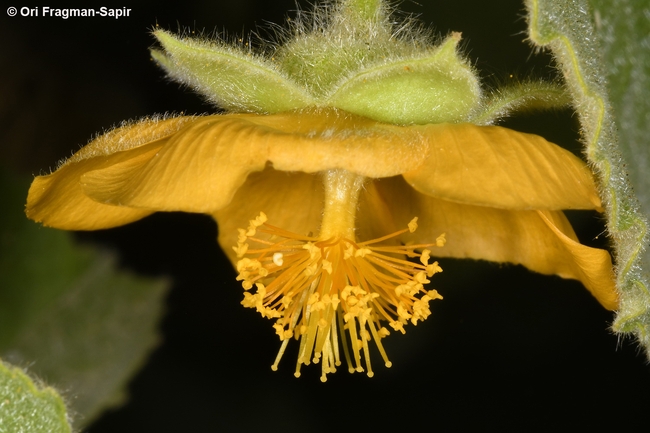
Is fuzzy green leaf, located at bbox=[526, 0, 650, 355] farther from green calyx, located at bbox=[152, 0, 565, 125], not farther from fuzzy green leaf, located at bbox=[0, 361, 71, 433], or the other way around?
fuzzy green leaf, located at bbox=[0, 361, 71, 433]

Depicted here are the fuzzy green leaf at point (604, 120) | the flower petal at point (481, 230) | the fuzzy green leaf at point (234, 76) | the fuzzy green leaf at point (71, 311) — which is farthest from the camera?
the fuzzy green leaf at point (71, 311)

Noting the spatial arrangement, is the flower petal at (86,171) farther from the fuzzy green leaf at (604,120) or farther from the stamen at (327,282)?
the fuzzy green leaf at (604,120)

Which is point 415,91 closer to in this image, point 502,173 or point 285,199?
point 502,173

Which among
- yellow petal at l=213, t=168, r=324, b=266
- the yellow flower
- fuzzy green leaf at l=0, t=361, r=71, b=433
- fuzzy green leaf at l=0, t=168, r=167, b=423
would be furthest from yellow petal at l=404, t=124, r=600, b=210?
fuzzy green leaf at l=0, t=168, r=167, b=423

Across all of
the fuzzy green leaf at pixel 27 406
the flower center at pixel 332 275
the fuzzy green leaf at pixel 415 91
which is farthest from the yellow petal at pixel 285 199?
the fuzzy green leaf at pixel 27 406

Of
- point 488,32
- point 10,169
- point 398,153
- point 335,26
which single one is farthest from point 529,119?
point 10,169

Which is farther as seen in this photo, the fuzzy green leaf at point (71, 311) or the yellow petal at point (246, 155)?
the fuzzy green leaf at point (71, 311)

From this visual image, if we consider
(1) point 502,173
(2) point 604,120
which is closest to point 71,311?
(1) point 502,173
